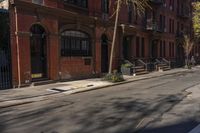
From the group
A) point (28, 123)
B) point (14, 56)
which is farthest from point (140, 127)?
point (14, 56)

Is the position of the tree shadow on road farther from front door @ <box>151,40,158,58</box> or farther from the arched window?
front door @ <box>151,40,158,58</box>

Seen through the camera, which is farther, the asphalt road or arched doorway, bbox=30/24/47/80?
arched doorway, bbox=30/24/47/80

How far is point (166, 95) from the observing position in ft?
45.8

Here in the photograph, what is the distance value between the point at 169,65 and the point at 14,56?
25233 millimetres

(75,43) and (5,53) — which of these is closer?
(5,53)

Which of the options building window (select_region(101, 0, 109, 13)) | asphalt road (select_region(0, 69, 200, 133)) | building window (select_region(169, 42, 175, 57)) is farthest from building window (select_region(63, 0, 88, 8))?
building window (select_region(169, 42, 175, 57))

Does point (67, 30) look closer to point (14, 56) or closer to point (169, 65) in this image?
point (14, 56)

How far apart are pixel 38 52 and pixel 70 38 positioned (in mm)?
3314

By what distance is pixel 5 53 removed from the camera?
659 inches

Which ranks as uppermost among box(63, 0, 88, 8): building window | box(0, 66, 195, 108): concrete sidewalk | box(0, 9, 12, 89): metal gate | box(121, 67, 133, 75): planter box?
box(63, 0, 88, 8): building window

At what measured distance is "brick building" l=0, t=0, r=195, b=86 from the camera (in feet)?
56.9

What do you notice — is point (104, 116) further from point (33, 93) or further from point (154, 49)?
point (154, 49)

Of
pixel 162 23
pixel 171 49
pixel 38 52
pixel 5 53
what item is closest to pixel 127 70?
pixel 38 52

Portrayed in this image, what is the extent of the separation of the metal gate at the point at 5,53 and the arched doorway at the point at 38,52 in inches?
71.0
